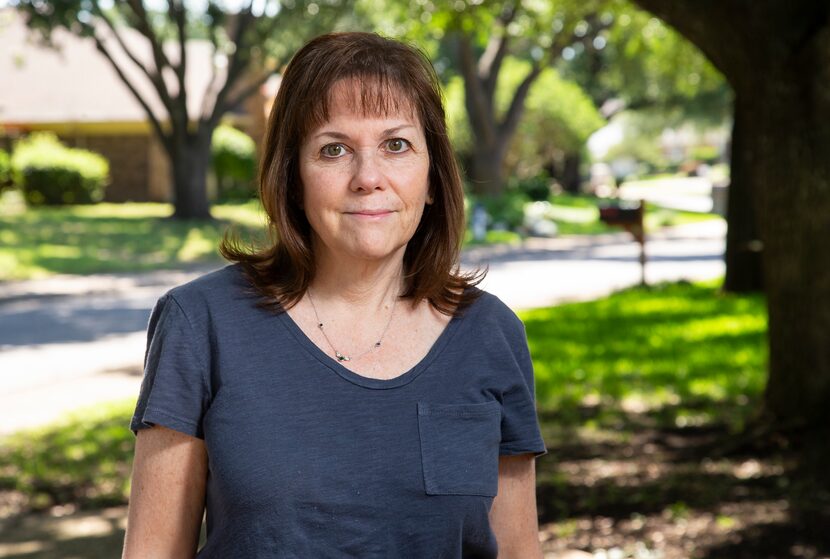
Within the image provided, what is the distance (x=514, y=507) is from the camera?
93.7 inches

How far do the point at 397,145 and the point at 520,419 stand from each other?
59 centimetres

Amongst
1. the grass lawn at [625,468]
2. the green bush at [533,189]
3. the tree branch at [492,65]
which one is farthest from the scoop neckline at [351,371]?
the green bush at [533,189]

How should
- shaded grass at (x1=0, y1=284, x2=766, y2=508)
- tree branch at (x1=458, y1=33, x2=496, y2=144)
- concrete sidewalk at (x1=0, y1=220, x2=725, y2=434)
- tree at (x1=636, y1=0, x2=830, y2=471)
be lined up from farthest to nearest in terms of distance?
tree branch at (x1=458, y1=33, x2=496, y2=144) < concrete sidewalk at (x1=0, y1=220, x2=725, y2=434) < shaded grass at (x1=0, y1=284, x2=766, y2=508) < tree at (x1=636, y1=0, x2=830, y2=471)

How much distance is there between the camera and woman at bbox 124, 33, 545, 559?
2080 millimetres

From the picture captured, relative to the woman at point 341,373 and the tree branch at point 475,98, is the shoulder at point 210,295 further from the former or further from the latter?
the tree branch at point 475,98

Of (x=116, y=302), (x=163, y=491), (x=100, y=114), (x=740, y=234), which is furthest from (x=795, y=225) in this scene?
(x=100, y=114)

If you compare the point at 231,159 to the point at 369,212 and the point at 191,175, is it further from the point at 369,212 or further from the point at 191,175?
the point at 369,212

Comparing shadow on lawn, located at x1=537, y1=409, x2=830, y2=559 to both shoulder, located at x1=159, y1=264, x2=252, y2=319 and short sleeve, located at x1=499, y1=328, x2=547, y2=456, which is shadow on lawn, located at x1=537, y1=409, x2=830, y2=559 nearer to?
short sleeve, located at x1=499, y1=328, x2=547, y2=456

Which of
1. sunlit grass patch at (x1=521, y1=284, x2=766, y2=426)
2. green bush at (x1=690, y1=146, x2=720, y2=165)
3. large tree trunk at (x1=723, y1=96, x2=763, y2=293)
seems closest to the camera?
sunlit grass patch at (x1=521, y1=284, x2=766, y2=426)

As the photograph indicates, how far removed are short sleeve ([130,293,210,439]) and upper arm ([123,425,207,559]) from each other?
32 millimetres

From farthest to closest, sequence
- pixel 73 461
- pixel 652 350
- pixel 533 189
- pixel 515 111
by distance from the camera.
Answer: pixel 533 189
pixel 515 111
pixel 652 350
pixel 73 461

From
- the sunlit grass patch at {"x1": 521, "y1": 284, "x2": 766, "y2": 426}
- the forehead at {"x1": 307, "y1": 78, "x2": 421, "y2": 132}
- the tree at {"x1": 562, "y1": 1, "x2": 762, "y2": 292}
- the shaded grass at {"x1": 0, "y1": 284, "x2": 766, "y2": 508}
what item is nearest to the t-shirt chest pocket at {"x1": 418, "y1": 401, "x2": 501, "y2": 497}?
the forehead at {"x1": 307, "y1": 78, "x2": 421, "y2": 132}

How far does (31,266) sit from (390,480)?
61.5 feet

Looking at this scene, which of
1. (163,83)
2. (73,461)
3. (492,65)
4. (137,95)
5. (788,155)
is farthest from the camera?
(492,65)
